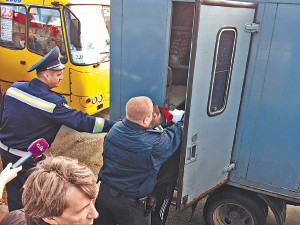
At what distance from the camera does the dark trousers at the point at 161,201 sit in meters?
2.92

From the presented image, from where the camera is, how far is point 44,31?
6.17 meters

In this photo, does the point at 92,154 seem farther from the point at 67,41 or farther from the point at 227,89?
the point at 227,89

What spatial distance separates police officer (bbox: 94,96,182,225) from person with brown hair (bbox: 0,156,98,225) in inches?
41.1

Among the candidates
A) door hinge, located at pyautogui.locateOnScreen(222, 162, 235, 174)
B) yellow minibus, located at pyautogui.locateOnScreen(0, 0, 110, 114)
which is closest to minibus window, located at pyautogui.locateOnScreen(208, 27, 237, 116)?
door hinge, located at pyautogui.locateOnScreen(222, 162, 235, 174)

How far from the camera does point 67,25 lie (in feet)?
19.1

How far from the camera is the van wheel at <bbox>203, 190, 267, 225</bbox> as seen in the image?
11.1 ft

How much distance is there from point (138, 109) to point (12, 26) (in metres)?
5.34

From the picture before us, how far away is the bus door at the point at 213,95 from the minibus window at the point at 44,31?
3964mm

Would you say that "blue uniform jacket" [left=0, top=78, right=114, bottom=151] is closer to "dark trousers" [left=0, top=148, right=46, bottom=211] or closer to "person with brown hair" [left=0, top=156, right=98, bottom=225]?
"dark trousers" [left=0, top=148, right=46, bottom=211]

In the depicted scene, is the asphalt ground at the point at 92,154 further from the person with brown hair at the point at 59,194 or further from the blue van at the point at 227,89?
the person with brown hair at the point at 59,194

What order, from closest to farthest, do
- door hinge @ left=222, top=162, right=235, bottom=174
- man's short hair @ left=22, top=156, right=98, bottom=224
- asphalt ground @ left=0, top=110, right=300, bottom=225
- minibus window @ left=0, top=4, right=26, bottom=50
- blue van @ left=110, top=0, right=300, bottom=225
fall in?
man's short hair @ left=22, top=156, right=98, bottom=224 < blue van @ left=110, top=0, right=300, bottom=225 < door hinge @ left=222, top=162, right=235, bottom=174 < asphalt ground @ left=0, top=110, right=300, bottom=225 < minibus window @ left=0, top=4, right=26, bottom=50

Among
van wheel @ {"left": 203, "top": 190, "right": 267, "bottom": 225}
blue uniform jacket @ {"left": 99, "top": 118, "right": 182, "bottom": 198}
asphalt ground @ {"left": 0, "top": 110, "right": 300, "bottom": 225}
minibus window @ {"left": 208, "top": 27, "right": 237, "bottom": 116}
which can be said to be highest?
minibus window @ {"left": 208, "top": 27, "right": 237, "bottom": 116}

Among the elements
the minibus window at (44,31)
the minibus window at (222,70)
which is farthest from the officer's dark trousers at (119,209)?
the minibus window at (44,31)

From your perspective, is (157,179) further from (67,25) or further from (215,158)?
(67,25)
